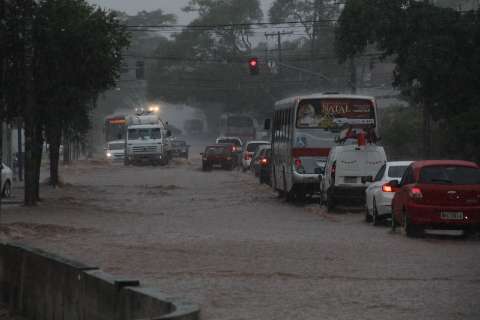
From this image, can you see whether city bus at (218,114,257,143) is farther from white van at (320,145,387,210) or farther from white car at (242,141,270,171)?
white van at (320,145,387,210)

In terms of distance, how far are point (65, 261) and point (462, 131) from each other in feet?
94.2

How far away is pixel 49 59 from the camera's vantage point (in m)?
33.0

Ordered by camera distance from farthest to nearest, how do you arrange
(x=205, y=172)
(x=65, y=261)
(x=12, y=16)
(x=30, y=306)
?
(x=205, y=172), (x=12, y=16), (x=30, y=306), (x=65, y=261)

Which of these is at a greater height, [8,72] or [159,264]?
[8,72]

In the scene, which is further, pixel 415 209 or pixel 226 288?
pixel 415 209

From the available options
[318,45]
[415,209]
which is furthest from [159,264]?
[318,45]

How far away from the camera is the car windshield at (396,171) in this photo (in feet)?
88.1

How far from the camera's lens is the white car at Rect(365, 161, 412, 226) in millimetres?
25453

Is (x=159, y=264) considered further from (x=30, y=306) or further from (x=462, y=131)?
(x=462, y=131)

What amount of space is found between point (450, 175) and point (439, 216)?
93cm

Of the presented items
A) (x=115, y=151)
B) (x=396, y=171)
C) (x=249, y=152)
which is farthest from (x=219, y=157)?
(x=396, y=171)

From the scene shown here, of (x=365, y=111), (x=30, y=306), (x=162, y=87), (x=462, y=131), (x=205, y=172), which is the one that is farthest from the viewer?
(x=162, y=87)

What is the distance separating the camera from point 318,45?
354 feet

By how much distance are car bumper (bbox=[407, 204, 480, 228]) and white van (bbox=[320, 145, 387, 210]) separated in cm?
902
